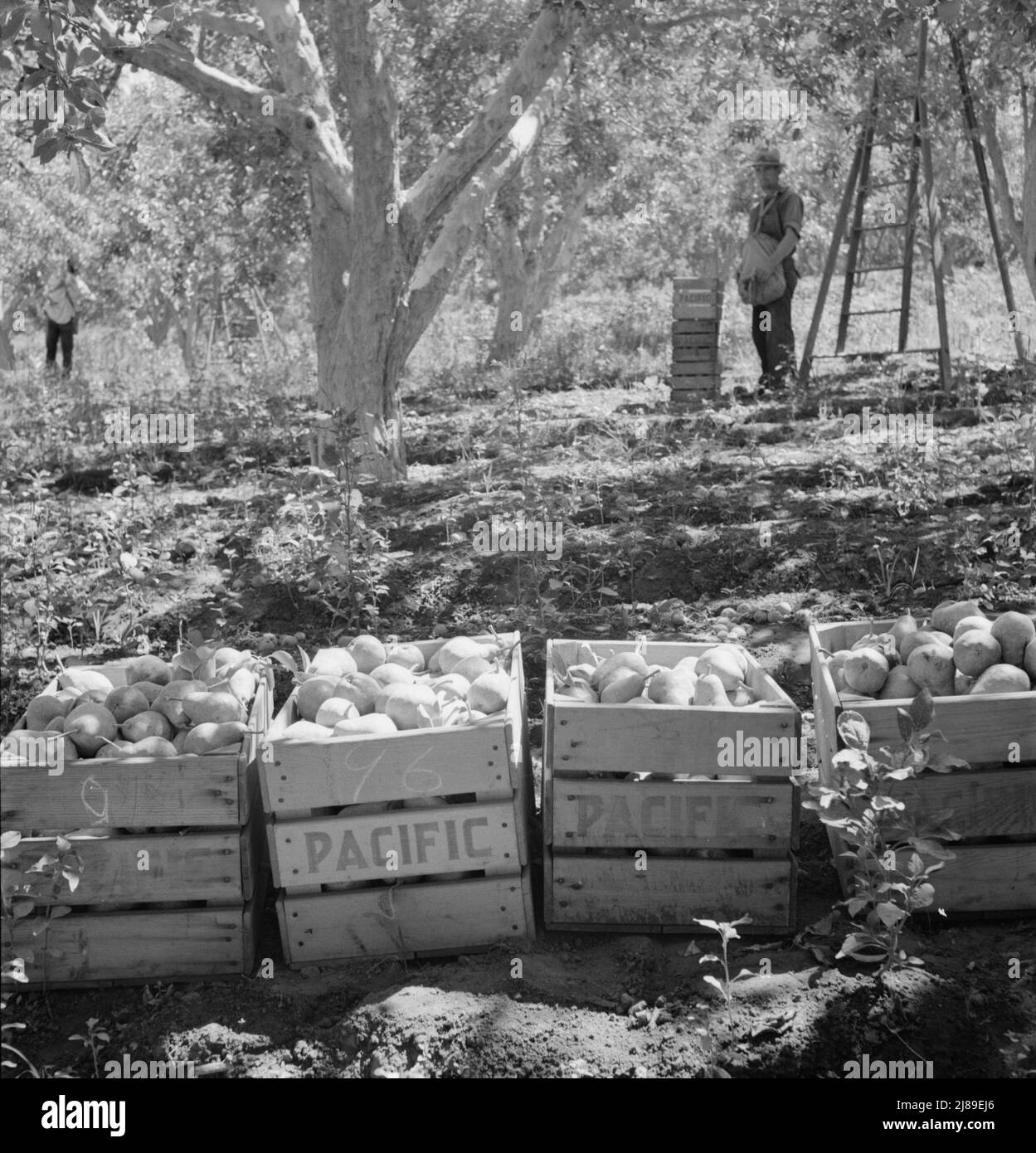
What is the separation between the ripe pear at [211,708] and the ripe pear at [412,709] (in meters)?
0.40

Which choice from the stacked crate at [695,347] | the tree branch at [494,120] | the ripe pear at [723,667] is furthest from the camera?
the stacked crate at [695,347]

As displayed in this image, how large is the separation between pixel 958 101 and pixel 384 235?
19.5 ft

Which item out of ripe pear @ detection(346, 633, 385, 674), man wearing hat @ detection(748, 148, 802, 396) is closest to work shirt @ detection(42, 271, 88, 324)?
man wearing hat @ detection(748, 148, 802, 396)

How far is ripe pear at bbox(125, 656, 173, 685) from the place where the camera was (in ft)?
11.3

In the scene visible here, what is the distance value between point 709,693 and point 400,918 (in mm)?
968

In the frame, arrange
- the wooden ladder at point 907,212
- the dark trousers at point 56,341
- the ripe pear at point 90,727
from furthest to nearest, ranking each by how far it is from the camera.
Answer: the dark trousers at point 56,341
the wooden ladder at point 907,212
the ripe pear at point 90,727

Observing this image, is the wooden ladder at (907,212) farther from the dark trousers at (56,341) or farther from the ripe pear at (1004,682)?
the dark trousers at (56,341)

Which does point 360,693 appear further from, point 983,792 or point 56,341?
point 56,341

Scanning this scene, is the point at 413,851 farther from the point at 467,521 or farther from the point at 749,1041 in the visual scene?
the point at 467,521

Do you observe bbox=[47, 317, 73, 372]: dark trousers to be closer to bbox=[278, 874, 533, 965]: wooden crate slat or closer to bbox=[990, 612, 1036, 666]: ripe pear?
bbox=[278, 874, 533, 965]: wooden crate slat

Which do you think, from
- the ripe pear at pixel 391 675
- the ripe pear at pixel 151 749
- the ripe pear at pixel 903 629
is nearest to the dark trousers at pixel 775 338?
the ripe pear at pixel 903 629

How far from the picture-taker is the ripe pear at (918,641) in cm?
328

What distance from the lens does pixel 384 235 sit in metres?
7.02

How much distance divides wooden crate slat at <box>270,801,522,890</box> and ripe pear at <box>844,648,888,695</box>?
0.99 meters
